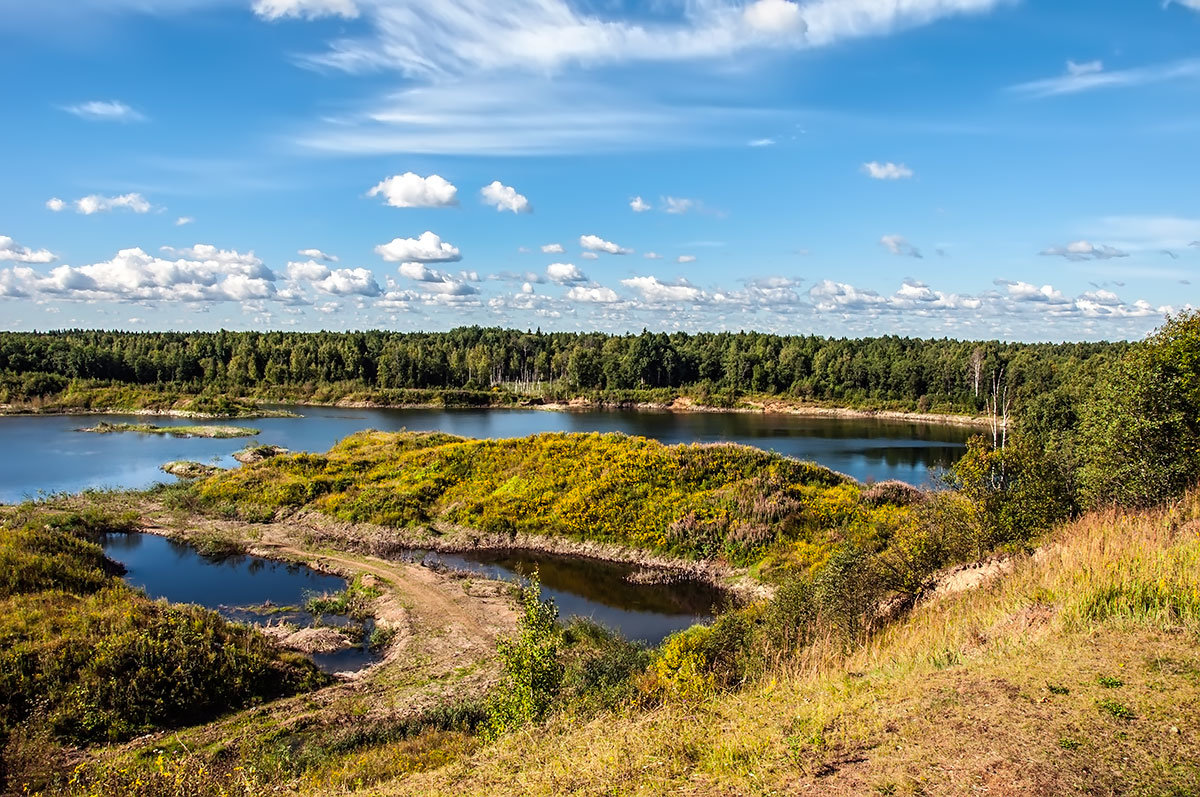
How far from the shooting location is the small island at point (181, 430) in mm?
84812

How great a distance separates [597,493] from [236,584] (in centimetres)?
1873

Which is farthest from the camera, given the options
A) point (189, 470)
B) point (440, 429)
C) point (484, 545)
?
point (440, 429)

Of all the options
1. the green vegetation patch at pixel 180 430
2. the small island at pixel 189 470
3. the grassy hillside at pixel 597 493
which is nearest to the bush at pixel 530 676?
the grassy hillside at pixel 597 493

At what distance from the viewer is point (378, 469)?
4775 cm

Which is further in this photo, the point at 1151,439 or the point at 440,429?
the point at 440,429

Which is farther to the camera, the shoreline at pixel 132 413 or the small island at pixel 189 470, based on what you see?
the shoreline at pixel 132 413

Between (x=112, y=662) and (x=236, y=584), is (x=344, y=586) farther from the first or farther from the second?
(x=112, y=662)

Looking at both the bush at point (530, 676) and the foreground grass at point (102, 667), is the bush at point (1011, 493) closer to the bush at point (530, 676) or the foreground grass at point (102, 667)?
the bush at point (530, 676)

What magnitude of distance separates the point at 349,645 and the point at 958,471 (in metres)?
21.1

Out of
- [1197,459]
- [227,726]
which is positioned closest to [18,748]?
[227,726]

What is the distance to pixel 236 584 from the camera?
32.2 m

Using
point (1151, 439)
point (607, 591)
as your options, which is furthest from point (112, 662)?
point (1151, 439)

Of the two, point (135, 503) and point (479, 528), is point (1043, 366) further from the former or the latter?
point (135, 503)

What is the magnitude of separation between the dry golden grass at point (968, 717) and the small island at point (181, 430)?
275 ft
